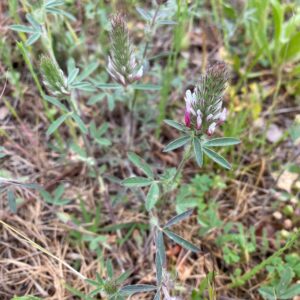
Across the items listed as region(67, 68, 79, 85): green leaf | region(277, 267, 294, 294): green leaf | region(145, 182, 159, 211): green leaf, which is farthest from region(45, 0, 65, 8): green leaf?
region(277, 267, 294, 294): green leaf

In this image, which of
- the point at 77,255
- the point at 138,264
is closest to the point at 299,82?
the point at 138,264

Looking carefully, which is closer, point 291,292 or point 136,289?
point 136,289

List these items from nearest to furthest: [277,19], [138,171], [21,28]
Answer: [21,28]
[138,171]
[277,19]

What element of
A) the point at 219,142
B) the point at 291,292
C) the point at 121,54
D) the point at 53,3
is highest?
the point at 53,3

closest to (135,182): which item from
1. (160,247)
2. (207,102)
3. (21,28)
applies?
(160,247)

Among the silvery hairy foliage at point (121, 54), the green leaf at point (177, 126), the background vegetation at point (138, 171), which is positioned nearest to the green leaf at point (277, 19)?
the background vegetation at point (138, 171)

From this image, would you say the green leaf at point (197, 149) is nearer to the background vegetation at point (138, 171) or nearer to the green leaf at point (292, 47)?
the background vegetation at point (138, 171)

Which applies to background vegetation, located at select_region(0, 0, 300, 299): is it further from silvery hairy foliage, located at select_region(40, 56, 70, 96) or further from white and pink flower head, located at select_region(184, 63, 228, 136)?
white and pink flower head, located at select_region(184, 63, 228, 136)

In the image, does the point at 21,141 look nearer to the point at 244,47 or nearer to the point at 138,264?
the point at 138,264

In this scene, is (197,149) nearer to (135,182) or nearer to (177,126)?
(177,126)
